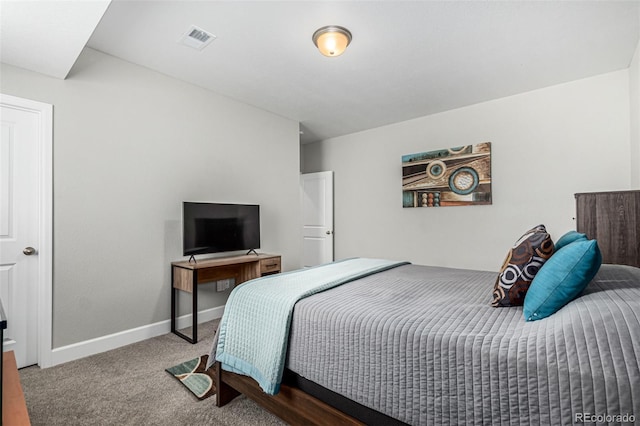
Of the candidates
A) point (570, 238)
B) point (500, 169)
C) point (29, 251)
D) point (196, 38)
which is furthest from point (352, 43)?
point (29, 251)

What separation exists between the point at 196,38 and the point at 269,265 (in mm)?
2277

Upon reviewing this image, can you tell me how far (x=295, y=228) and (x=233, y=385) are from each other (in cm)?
291

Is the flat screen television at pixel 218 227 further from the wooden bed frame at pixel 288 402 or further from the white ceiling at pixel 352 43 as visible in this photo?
the wooden bed frame at pixel 288 402

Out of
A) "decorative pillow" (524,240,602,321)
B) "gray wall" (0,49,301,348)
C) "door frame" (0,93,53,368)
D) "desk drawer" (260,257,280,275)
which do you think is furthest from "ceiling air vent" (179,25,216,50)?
"decorative pillow" (524,240,602,321)

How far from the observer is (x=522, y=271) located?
55.7 inches

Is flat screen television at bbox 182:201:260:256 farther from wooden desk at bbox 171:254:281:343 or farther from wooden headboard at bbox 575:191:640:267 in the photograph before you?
wooden headboard at bbox 575:191:640:267

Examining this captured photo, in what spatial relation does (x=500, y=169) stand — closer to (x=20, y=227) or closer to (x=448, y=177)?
(x=448, y=177)

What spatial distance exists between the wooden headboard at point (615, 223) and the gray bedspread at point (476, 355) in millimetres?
935

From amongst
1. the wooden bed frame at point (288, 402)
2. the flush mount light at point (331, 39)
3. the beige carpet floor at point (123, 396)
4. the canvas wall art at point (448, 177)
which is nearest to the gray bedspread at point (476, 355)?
the wooden bed frame at point (288, 402)

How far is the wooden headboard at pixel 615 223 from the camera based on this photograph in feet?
7.30

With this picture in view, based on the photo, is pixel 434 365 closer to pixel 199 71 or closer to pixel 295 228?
pixel 199 71

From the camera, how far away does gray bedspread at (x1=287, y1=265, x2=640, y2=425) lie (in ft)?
2.92

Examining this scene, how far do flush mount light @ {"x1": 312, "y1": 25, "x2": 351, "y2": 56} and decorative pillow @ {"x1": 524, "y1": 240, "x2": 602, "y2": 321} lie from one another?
2.06 m

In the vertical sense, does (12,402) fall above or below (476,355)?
below
